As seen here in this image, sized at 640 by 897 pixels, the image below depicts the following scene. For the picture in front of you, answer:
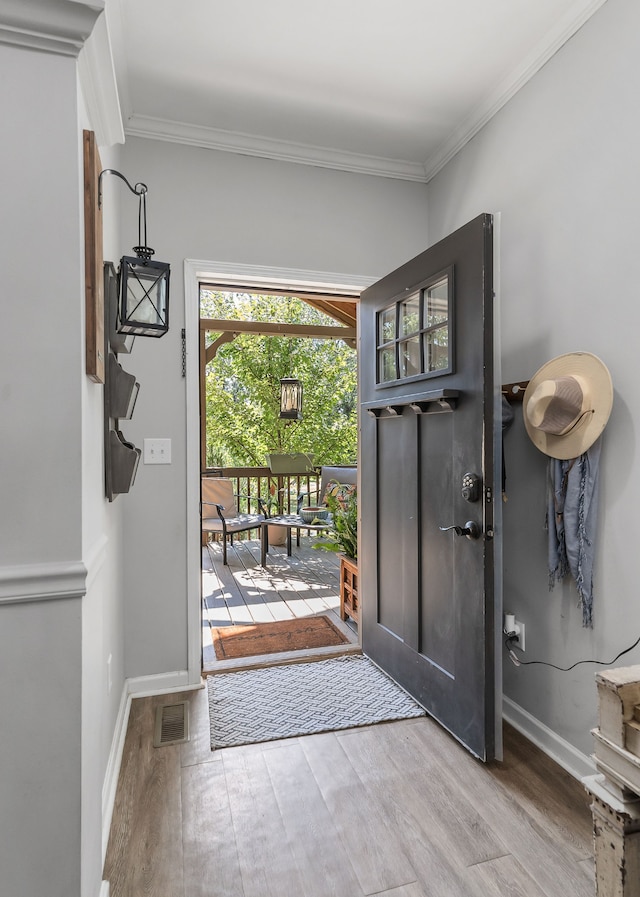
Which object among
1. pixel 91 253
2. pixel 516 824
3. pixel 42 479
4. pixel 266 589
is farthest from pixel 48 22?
pixel 266 589

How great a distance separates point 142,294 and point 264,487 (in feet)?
18.2

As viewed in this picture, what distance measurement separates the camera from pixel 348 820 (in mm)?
1671

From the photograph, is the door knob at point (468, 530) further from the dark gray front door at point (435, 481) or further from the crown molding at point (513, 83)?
the crown molding at point (513, 83)

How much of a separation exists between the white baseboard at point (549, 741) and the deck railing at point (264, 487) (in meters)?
3.99

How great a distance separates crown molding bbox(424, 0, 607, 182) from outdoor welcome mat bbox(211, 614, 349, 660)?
2.74 metres

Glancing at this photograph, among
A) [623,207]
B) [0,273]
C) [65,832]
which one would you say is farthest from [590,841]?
[0,273]

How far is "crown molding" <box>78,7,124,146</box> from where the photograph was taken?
1.09m

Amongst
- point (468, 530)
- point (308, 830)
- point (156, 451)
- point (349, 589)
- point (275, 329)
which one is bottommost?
point (308, 830)

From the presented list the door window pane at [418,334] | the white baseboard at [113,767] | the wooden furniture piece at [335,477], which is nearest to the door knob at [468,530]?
the door window pane at [418,334]

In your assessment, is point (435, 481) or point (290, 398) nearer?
point (435, 481)

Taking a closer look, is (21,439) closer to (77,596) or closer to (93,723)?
(77,596)

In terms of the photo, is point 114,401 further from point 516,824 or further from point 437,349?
point 516,824

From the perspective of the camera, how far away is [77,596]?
108cm

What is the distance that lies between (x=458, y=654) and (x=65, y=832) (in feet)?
4.68
